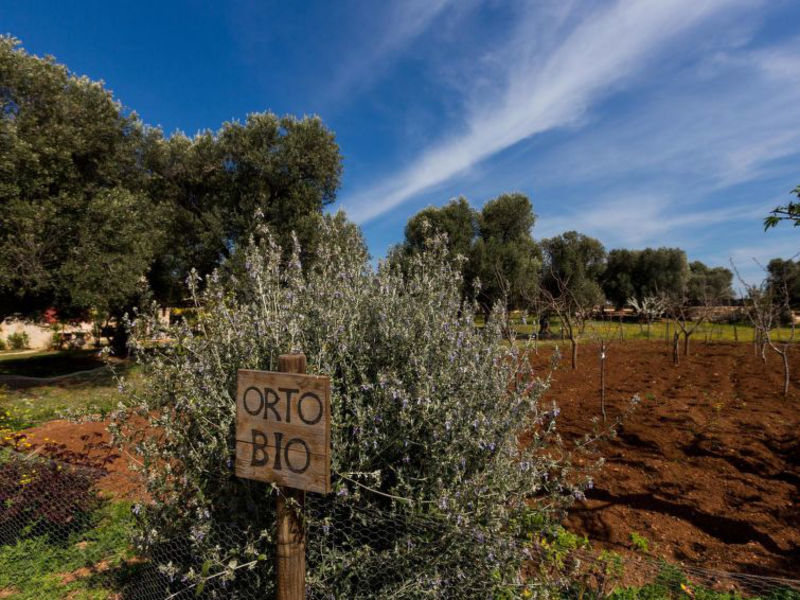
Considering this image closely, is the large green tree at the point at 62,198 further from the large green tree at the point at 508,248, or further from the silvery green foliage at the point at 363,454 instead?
the large green tree at the point at 508,248

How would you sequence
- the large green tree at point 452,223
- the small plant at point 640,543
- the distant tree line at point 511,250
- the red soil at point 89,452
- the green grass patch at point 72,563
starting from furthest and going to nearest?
1. the large green tree at point 452,223
2. the distant tree line at point 511,250
3. the red soil at point 89,452
4. the small plant at point 640,543
5. the green grass patch at point 72,563

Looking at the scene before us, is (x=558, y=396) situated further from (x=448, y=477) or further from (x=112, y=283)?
(x=112, y=283)

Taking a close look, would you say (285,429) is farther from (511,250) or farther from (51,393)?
(511,250)

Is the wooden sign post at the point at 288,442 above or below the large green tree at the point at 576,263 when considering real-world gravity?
below

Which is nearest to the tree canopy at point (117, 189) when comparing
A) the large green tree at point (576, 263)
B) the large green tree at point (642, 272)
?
the large green tree at point (576, 263)

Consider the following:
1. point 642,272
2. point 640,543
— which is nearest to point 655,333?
point 642,272

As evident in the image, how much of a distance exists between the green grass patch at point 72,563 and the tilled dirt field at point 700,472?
4203mm

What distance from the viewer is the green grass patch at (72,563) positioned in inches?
135

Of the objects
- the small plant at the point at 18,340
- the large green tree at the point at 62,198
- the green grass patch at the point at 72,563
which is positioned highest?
the large green tree at the point at 62,198

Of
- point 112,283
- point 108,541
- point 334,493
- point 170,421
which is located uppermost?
point 112,283

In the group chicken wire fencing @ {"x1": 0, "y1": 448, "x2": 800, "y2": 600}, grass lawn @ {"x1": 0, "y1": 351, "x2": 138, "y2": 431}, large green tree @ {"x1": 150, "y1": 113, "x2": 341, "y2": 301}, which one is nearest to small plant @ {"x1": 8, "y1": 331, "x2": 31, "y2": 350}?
grass lawn @ {"x1": 0, "y1": 351, "x2": 138, "y2": 431}

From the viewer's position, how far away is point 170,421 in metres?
2.68

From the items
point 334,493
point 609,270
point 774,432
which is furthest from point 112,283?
point 609,270

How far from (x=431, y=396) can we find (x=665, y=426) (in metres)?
5.89
